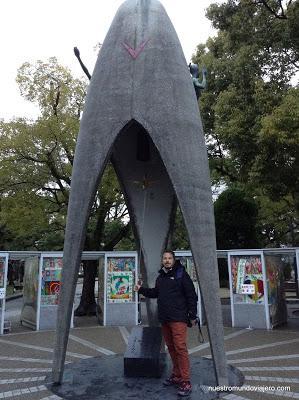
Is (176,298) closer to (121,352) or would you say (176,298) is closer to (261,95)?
(121,352)

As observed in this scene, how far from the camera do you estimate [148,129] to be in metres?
6.42

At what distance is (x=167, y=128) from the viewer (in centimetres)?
639

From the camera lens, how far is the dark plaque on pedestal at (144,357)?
662cm

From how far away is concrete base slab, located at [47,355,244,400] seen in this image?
566cm

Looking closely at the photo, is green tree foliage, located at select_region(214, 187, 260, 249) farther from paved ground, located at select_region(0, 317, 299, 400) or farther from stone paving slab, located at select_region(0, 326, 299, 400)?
stone paving slab, located at select_region(0, 326, 299, 400)

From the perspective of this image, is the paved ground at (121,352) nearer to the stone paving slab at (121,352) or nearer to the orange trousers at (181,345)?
the stone paving slab at (121,352)

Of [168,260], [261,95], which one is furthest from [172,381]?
[261,95]

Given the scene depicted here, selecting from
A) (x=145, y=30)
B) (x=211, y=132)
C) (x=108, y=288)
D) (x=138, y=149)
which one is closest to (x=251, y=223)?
(x=211, y=132)

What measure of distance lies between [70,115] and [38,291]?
6.67 m

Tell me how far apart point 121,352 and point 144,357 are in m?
2.41

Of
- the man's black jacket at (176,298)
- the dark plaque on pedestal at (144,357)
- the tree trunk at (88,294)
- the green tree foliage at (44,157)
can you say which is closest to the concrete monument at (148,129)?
the man's black jacket at (176,298)

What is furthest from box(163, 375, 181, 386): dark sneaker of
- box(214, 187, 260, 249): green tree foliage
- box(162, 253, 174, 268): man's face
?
box(214, 187, 260, 249): green tree foliage

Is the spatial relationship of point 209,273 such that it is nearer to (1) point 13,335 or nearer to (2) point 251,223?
(1) point 13,335

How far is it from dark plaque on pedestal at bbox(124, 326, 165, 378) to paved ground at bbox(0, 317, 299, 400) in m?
1.38
